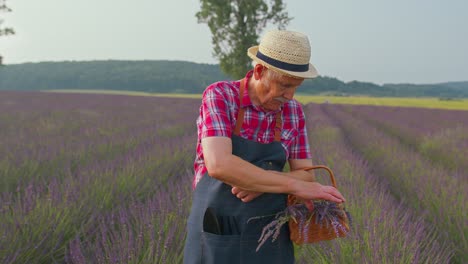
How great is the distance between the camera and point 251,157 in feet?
4.80

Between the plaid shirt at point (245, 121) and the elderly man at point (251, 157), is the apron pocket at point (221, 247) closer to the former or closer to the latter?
the elderly man at point (251, 157)

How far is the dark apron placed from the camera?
4.82 feet

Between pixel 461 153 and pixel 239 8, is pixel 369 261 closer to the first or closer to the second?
pixel 461 153

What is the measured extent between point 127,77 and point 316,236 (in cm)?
8715

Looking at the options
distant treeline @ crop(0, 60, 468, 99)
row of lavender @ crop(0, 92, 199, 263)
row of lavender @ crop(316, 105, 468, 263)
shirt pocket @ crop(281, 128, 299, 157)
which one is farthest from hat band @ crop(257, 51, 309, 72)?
distant treeline @ crop(0, 60, 468, 99)

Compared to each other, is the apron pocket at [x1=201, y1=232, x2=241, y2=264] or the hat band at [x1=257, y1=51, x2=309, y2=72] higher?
the hat band at [x1=257, y1=51, x2=309, y2=72]

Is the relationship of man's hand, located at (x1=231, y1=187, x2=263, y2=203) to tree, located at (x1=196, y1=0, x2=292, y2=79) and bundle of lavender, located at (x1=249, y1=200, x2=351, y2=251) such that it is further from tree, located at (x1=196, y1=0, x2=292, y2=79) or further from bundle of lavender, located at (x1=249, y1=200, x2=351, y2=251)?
tree, located at (x1=196, y1=0, x2=292, y2=79)

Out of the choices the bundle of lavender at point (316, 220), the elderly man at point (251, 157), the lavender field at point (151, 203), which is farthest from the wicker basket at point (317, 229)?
the lavender field at point (151, 203)

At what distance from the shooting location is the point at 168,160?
542 centimetres

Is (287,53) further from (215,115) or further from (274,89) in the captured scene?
(215,115)

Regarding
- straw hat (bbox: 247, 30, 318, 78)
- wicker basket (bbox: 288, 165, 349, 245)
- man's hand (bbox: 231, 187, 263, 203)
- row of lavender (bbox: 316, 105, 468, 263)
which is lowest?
row of lavender (bbox: 316, 105, 468, 263)

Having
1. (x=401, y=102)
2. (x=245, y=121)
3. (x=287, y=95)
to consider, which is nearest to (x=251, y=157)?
(x=245, y=121)

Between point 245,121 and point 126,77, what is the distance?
8708 centimetres

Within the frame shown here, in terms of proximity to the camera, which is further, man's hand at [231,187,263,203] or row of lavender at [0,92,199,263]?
row of lavender at [0,92,199,263]
